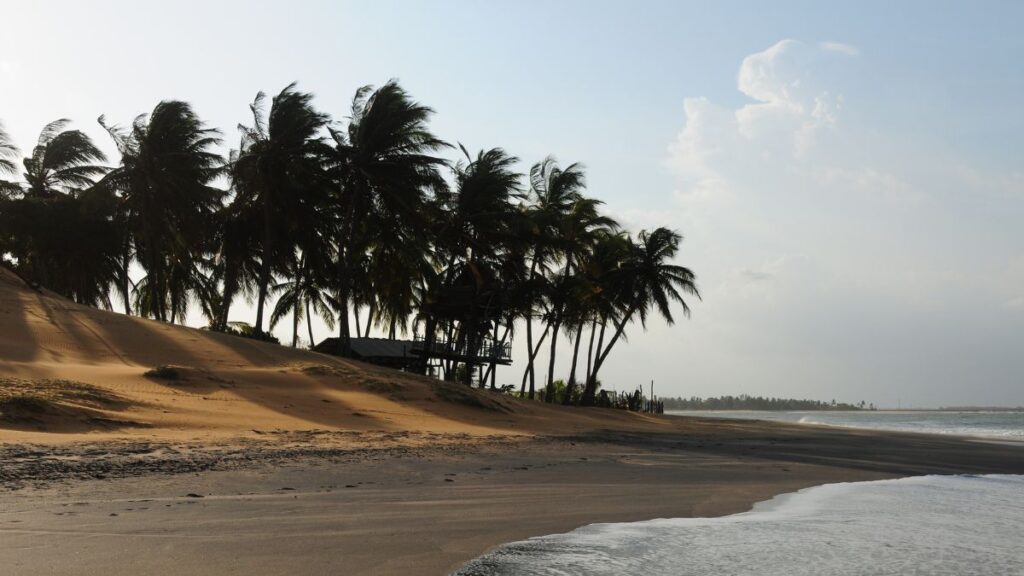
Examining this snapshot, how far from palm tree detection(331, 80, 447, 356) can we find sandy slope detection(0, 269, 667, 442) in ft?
29.0

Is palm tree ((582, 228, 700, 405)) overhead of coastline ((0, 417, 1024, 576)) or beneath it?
overhead

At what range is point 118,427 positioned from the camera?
12562 millimetres

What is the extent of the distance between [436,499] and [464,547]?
2235 mm

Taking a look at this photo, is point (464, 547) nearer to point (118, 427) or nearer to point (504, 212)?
point (118, 427)

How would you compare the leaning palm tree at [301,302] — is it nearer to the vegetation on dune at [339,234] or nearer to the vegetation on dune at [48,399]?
the vegetation on dune at [339,234]

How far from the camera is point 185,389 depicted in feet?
57.2

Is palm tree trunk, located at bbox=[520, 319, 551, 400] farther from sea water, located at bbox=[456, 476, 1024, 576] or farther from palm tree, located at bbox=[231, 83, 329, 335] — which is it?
sea water, located at bbox=[456, 476, 1024, 576]

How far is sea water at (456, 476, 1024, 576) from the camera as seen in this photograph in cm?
514

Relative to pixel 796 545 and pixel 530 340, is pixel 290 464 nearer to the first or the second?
pixel 796 545

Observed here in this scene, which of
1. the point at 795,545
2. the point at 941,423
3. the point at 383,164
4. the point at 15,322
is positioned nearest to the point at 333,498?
the point at 795,545

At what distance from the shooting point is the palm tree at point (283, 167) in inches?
1249

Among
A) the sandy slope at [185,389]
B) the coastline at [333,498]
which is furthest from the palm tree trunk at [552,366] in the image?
the coastline at [333,498]

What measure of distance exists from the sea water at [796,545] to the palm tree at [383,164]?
2486 cm

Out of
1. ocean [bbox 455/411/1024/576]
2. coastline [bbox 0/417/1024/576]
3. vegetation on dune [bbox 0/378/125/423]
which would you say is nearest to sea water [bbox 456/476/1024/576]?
ocean [bbox 455/411/1024/576]
